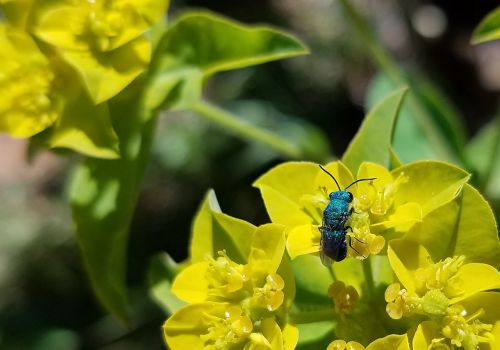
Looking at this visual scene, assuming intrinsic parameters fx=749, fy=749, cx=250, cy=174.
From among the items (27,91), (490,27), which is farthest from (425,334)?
(27,91)

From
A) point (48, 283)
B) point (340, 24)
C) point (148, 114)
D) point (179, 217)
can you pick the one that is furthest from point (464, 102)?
point (48, 283)

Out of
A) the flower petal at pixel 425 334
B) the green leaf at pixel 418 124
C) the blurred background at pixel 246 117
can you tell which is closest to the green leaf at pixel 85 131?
the flower petal at pixel 425 334

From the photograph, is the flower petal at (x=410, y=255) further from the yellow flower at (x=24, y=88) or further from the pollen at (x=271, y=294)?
the yellow flower at (x=24, y=88)

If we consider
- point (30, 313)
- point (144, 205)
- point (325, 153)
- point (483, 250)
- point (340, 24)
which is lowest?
point (30, 313)

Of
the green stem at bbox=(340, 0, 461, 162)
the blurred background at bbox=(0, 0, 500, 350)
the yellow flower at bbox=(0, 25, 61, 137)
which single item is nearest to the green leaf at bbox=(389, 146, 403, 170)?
the green stem at bbox=(340, 0, 461, 162)

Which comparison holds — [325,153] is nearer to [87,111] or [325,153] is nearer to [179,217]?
[179,217]

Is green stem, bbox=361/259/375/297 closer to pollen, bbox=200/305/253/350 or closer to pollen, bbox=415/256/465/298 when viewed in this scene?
pollen, bbox=415/256/465/298

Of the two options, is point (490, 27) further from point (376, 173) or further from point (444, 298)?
point (444, 298)
